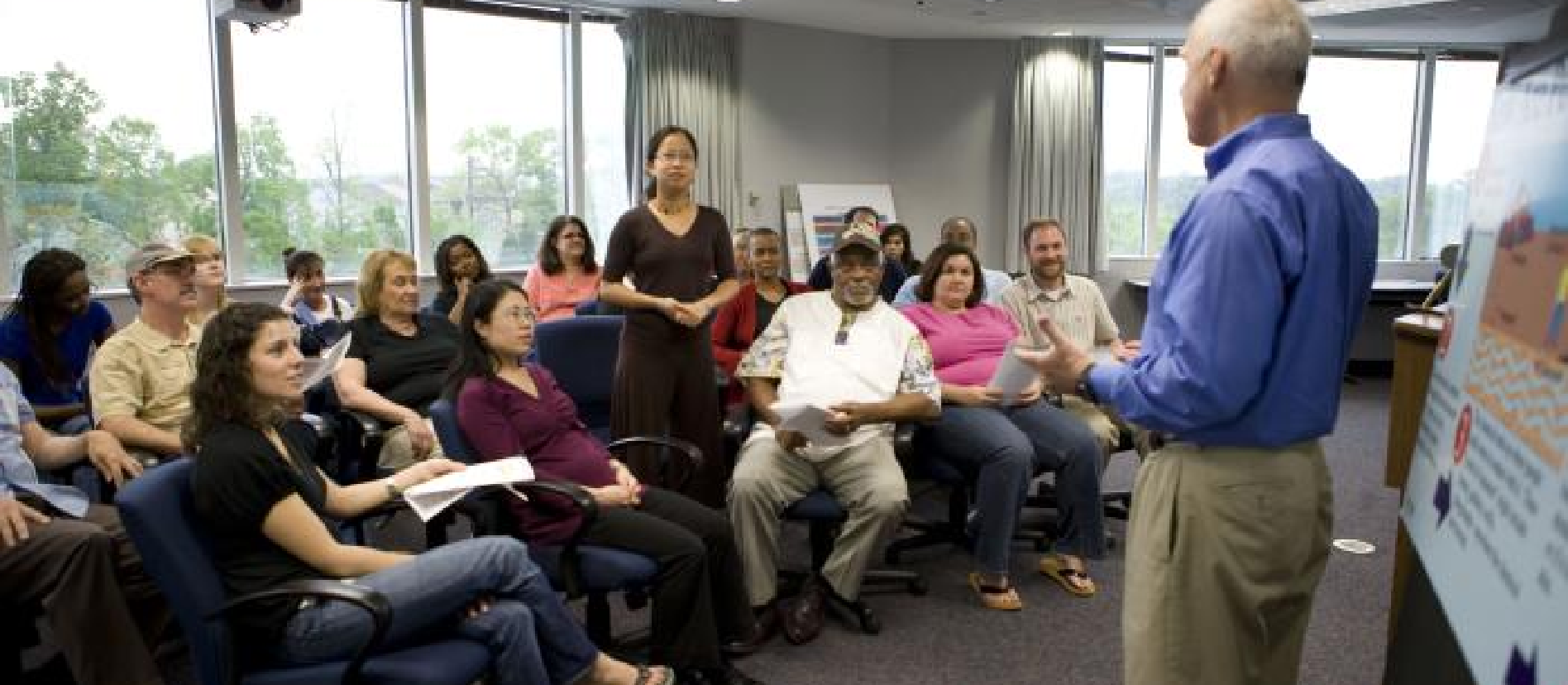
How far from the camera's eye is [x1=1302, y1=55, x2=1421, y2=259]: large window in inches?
348

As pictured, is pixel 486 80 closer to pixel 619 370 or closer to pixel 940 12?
pixel 940 12

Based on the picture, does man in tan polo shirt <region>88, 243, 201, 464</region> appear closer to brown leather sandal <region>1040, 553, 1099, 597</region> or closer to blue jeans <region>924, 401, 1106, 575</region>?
blue jeans <region>924, 401, 1106, 575</region>

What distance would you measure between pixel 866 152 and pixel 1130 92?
2.29 m

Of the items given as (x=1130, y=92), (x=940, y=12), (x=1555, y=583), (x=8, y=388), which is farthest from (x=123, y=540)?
(x=1130, y=92)

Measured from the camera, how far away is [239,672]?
1.95 metres

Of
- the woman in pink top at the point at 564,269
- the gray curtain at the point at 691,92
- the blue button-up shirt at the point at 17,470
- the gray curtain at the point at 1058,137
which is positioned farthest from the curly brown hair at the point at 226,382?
the gray curtain at the point at 1058,137

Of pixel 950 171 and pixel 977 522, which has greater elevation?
pixel 950 171

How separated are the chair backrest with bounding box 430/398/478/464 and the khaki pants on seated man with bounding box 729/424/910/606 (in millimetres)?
819

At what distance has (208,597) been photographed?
1.93m

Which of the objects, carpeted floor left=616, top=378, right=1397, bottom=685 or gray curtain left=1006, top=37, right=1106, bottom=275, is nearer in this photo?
carpeted floor left=616, top=378, right=1397, bottom=685

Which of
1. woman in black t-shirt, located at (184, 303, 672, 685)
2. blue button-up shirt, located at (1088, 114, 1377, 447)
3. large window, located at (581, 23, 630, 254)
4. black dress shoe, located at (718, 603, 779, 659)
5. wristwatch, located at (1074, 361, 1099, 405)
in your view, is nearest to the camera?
blue button-up shirt, located at (1088, 114, 1377, 447)

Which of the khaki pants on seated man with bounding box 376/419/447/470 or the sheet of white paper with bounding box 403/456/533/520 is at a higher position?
the sheet of white paper with bounding box 403/456/533/520

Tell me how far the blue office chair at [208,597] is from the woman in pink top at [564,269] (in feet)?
11.0

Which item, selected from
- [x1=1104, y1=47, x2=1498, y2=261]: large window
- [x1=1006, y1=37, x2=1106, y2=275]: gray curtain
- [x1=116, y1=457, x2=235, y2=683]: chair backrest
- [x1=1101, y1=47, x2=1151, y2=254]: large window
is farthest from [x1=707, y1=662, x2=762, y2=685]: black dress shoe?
[x1=1104, y1=47, x2=1498, y2=261]: large window
